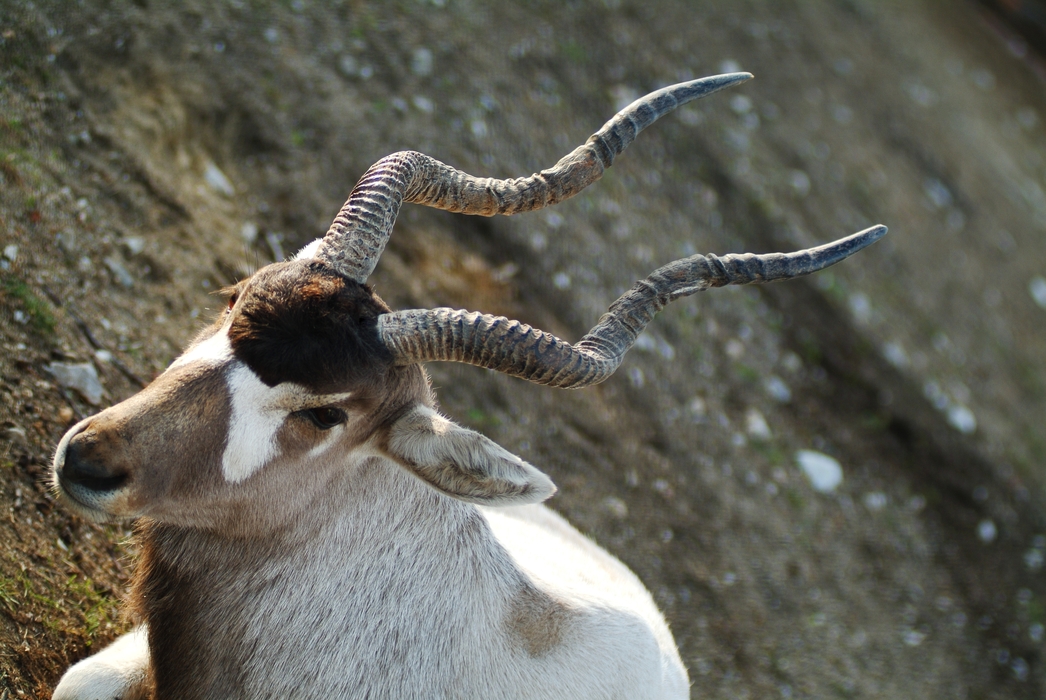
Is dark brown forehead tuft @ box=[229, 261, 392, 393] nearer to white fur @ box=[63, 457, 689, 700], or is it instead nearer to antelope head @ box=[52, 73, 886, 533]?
antelope head @ box=[52, 73, 886, 533]

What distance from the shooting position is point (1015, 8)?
13.1 m

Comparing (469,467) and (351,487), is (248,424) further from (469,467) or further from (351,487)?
(469,467)

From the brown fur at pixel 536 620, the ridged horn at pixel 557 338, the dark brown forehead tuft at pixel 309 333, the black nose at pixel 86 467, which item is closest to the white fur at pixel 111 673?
the black nose at pixel 86 467

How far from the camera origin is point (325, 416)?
Answer: 3.18 meters

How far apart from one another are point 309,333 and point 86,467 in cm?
86

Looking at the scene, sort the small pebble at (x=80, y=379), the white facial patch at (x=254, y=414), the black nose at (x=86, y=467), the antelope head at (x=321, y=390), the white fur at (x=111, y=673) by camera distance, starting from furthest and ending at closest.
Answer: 1. the small pebble at (x=80, y=379)
2. the white fur at (x=111, y=673)
3. the white facial patch at (x=254, y=414)
4. the antelope head at (x=321, y=390)
5. the black nose at (x=86, y=467)

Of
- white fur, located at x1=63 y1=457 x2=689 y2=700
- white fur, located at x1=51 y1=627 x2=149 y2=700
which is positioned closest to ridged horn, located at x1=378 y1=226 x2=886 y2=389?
white fur, located at x1=63 y1=457 x2=689 y2=700

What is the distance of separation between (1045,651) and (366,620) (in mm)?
5775

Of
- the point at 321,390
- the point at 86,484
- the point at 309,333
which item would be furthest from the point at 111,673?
the point at 309,333

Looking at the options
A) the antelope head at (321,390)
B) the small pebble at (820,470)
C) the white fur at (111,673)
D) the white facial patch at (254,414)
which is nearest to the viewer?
the antelope head at (321,390)

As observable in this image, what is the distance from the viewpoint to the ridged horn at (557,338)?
304cm

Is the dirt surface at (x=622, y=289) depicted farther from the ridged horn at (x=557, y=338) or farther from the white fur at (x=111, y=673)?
the ridged horn at (x=557, y=338)

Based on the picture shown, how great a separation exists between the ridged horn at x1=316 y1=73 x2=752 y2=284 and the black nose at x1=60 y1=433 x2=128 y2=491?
3.43 feet

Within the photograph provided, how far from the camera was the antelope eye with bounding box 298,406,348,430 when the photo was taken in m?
3.17
